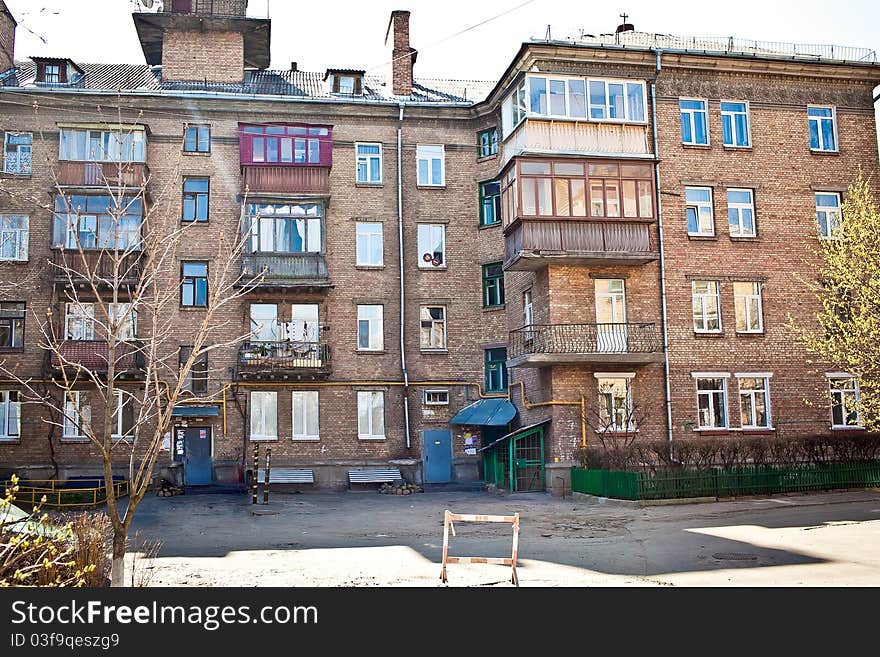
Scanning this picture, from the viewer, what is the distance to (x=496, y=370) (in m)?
31.7

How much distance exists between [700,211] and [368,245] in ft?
39.3

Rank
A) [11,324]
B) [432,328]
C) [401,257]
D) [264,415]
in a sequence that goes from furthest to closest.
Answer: [432,328]
[401,257]
[264,415]
[11,324]


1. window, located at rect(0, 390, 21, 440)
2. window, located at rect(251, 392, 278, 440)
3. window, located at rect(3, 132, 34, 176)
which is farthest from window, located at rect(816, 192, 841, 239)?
window, located at rect(0, 390, 21, 440)

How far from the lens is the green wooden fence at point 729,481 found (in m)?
21.6

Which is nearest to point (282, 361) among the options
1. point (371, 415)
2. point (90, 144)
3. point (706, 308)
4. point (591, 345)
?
point (371, 415)

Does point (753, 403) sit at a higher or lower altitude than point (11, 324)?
lower

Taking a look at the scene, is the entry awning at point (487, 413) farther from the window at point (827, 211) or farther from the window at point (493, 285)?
the window at point (827, 211)

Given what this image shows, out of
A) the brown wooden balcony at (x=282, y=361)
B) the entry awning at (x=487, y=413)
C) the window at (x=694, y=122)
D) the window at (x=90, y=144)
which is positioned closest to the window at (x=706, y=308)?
the window at (x=694, y=122)

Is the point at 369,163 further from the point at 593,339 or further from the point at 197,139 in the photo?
the point at 593,339

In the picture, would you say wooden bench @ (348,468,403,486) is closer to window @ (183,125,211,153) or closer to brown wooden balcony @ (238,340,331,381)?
brown wooden balcony @ (238,340,331,381)

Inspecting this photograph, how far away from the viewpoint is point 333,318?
3147 cm

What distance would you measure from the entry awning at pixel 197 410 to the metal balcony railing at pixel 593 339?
1141 cm

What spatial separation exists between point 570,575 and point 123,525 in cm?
662

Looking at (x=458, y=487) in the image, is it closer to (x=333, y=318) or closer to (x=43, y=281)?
(x=333, y=318)
